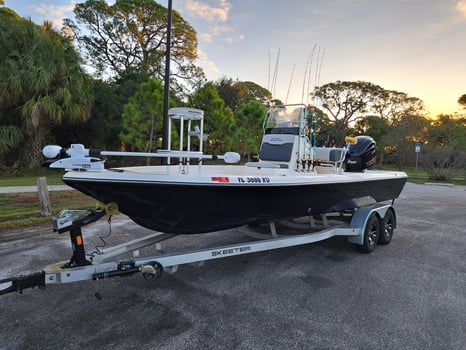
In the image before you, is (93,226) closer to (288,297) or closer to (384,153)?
(288,297)

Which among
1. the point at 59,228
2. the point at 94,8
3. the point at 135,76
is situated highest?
the point at 94,8

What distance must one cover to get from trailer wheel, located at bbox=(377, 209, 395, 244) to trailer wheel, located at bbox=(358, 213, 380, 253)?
0.35ft

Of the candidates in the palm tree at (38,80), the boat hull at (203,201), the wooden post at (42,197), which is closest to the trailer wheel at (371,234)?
the boat hull at (203,201)

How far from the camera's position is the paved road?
2301mm

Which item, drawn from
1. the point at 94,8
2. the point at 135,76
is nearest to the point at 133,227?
the point at 135,76

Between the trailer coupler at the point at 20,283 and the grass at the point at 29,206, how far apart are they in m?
3.59

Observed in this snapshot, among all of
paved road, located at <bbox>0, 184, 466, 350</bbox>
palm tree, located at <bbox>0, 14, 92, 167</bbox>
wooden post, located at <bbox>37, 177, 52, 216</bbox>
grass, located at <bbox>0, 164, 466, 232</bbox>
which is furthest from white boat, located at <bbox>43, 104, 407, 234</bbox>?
palm tree, located at <bbox>0, 14, 92, 167</bbox>

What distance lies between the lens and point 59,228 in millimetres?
2494

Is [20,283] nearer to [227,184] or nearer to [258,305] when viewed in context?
[227,184]

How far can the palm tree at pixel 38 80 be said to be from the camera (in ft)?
37.2

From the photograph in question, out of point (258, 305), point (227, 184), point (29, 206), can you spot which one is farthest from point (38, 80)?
point (258, 305)

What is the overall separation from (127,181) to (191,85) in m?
21.1

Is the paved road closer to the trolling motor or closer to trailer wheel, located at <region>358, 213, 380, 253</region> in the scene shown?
trailer wheel, located at <region>358, 213, 380, 253</region>

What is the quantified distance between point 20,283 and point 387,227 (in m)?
4.96
